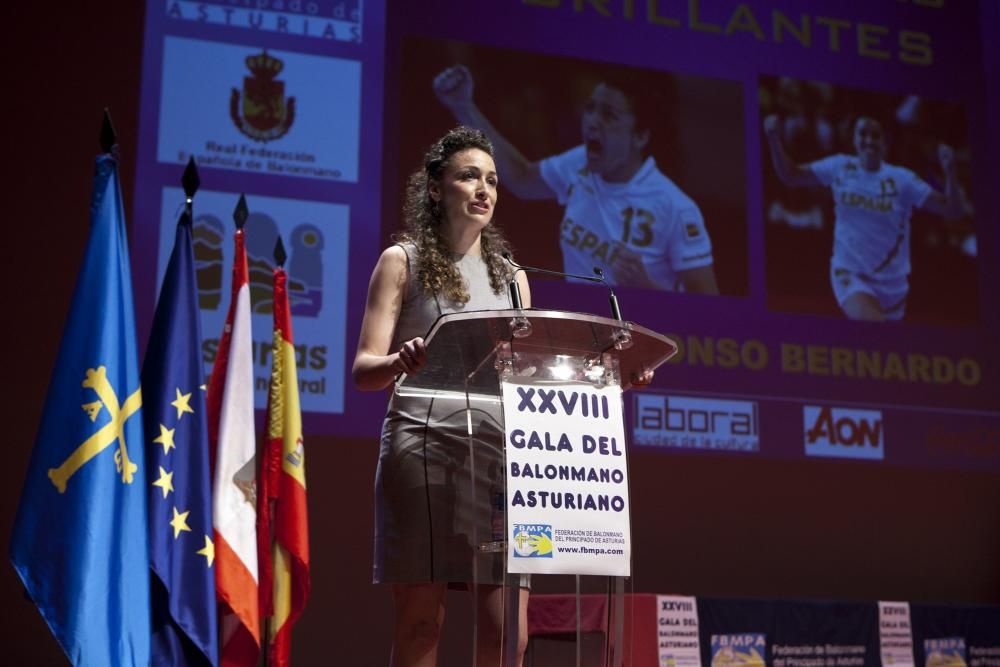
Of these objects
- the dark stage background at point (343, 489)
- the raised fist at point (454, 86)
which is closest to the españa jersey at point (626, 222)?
the raised fist at point (454, 86)

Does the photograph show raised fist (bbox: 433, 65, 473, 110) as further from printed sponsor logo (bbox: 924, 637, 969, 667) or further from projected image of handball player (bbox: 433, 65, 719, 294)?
printed sponsor logo (bbox: 924, 637, 969, 667)

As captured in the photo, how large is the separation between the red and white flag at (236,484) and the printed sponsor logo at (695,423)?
2.01 metres

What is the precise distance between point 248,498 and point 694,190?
8.98ft

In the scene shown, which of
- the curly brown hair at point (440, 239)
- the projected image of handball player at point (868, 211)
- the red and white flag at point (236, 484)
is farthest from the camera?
the projected image of handball player at point (868, 211)

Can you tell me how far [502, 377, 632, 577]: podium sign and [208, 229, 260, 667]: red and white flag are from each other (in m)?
1.63

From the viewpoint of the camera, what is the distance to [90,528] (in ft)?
8.30

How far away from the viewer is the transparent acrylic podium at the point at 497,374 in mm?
1797

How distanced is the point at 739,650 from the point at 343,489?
1.68 m

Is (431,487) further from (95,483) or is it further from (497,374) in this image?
(95,483)

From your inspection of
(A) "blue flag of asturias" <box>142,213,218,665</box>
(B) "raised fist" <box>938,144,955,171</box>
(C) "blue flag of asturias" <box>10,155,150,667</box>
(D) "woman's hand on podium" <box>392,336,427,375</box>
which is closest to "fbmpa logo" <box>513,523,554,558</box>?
(D) "woman's hand on podium" <box>392,336,427,375</box>

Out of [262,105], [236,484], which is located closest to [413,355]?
[236,484]

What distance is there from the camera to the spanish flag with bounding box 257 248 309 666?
3312 mm

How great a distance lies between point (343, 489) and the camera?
446cm

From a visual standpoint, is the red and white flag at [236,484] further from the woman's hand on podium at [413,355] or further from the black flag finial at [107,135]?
the woman's hand on podium at [413,355]
